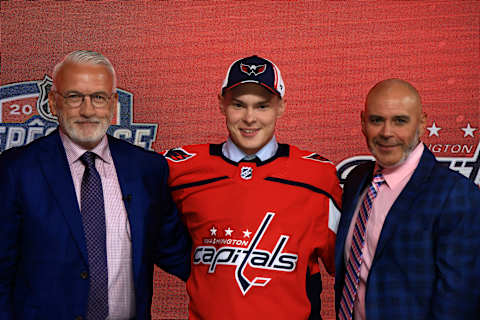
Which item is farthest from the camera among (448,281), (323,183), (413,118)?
(323,183)

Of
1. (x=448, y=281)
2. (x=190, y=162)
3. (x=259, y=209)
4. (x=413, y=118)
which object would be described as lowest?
(x=448, y=281)

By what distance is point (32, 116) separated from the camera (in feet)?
8.82

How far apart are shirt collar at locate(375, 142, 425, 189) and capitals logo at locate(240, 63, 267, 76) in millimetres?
561

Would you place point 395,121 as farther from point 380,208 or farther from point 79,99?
point 79,99

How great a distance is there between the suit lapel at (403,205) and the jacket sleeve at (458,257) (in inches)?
3.8

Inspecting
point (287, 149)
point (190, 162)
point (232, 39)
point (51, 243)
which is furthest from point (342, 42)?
point (51, 243)

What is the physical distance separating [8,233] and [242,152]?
0.79 metres

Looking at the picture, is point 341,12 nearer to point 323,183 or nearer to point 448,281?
point 323,183


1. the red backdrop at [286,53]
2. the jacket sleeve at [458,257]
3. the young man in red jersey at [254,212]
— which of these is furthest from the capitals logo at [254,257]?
the red backdrop at [286,53]

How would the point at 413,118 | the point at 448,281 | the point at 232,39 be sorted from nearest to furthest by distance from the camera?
1. the point at 448,281
2. the point at 413,118
3. the point at 232,39

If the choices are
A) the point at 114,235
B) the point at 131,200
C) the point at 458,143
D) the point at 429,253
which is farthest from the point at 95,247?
the point at 458,143

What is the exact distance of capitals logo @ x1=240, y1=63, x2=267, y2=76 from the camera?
5.96ft

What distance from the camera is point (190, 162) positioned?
1886mm

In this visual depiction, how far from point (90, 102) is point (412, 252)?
3.61 feet
